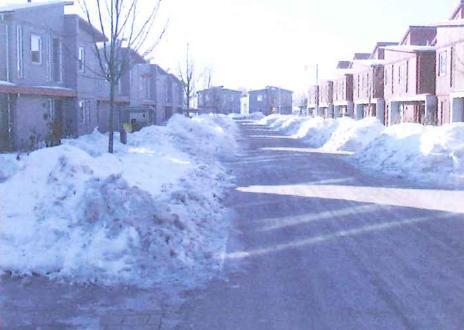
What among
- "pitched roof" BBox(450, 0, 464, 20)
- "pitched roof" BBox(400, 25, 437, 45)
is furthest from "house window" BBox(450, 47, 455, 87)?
"pitched roof" BBox(400, 25, 437, 45)

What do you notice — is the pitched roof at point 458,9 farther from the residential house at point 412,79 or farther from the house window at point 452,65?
the house window at point 452,65

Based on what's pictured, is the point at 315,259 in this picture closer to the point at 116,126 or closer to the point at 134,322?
the point at 134,322

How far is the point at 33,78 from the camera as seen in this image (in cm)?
2531

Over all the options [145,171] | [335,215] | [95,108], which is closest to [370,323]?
[335,215]

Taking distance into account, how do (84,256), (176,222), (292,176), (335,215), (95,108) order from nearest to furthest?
(84,256), (176,222), (335,215), (292,176), (95,108)

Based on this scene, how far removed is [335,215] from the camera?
39.3 ft

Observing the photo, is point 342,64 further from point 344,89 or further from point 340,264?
point 340,264

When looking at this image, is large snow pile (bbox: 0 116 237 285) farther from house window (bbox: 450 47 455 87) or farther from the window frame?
house window (bbox: 450 47 455 87)

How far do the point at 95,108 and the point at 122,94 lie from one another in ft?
30.9

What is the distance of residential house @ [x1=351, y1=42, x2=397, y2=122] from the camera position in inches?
1955

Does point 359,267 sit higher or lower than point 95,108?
lower

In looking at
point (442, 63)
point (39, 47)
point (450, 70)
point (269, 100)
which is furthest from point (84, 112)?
point (269, 100)

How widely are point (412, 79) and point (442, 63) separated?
4705 mm

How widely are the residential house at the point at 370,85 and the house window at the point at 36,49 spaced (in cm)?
2981
